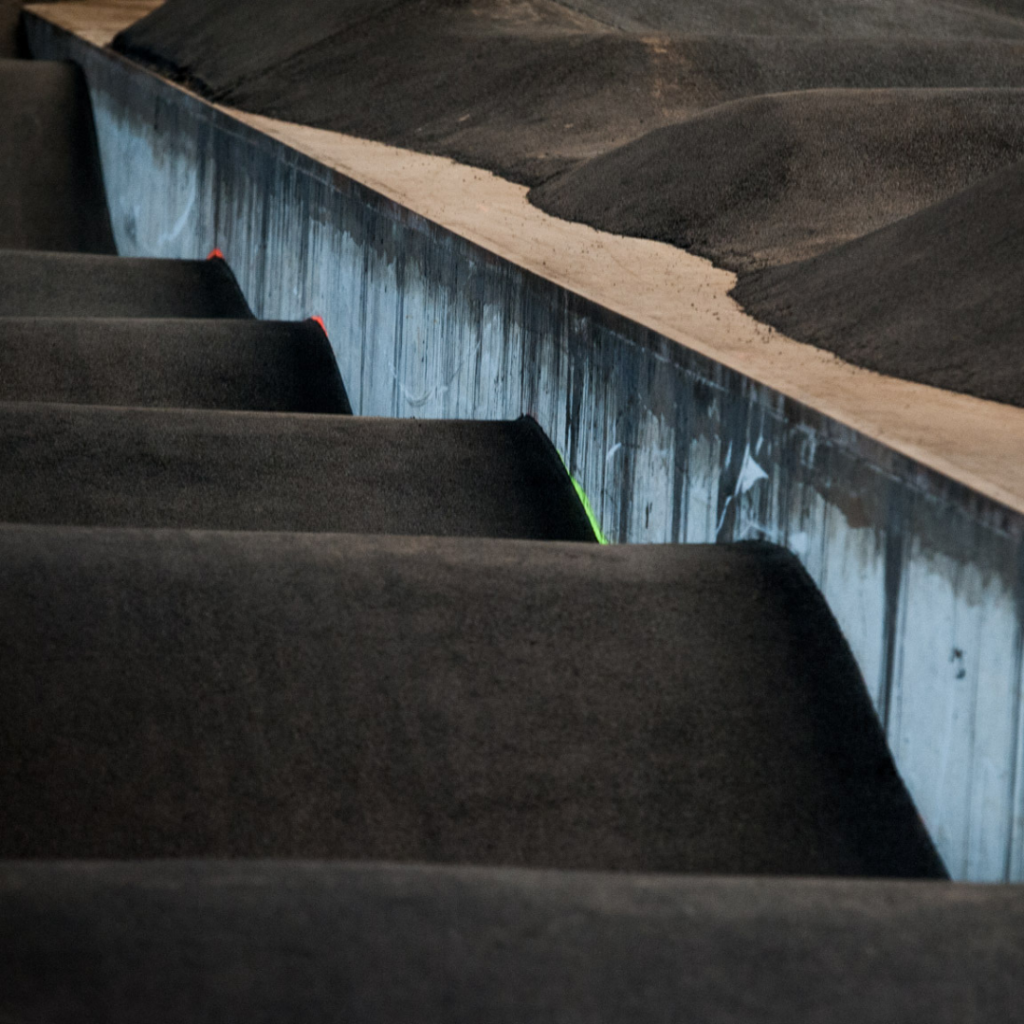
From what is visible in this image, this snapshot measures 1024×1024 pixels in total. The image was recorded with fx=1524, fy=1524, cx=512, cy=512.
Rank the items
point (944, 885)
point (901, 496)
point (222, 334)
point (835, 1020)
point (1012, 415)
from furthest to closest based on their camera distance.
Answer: point (222, 334) < point (1012, 415) < point (901, 496) < point (944, 885) < point (835, 1020)

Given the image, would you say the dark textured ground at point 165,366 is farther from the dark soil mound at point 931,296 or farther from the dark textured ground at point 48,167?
the dark textured ground at point 48,167

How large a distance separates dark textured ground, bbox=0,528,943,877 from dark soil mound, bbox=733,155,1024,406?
0.97 meters

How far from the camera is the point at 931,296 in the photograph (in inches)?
195

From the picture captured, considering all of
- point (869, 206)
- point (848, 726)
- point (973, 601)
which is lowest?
point (848, 726)

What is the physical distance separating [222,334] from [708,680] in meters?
5.24

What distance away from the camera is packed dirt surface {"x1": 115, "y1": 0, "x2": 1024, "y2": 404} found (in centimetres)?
521

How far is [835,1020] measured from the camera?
2240 millimetres

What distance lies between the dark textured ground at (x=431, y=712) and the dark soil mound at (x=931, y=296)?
3.19ft

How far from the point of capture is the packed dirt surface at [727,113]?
5.21 meters

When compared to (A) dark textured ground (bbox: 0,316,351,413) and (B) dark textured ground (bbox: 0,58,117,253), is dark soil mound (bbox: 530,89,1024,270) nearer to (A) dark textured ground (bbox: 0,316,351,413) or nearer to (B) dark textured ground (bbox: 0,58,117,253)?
(A) dark textured ground (bbox: 0,316,351,413)

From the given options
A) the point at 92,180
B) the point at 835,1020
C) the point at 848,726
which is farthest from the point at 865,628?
the point at 92,180

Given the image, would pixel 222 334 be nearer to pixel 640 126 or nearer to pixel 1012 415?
pixel 640 126

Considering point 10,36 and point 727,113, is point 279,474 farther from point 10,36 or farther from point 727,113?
point 10,36

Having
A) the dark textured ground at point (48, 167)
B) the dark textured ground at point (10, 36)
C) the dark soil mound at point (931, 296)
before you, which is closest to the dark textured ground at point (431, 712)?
the dark soil mound at point (931, 296)
